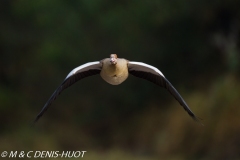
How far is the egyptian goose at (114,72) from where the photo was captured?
4805mm

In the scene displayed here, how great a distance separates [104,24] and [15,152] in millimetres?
2030

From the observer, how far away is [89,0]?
9117 millimetres

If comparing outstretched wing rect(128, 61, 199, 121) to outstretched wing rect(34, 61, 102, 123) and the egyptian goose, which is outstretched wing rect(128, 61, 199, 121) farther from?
outstretched wing rect(34, 61, 102, 123)

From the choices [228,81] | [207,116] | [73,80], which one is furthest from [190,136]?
[73,80]

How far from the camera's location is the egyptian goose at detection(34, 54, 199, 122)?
4805 mm

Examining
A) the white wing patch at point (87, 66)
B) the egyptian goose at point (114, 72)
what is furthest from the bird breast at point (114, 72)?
the white wing patch at point (87, 66)

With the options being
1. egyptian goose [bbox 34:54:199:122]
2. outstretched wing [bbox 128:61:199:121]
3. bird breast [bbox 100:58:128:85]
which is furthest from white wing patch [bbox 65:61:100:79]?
outstretched wing [bbox 128:61:199:121]

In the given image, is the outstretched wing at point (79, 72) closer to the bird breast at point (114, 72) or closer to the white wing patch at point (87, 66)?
the white wing patch at point (87, 66)

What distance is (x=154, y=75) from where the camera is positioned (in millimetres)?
5215

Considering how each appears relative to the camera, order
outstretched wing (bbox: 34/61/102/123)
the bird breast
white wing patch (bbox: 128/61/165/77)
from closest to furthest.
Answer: the bird breast → outstretched wing (bbox: 34/61/102/123) → white wing patch (bbox: 128/61/165/77)

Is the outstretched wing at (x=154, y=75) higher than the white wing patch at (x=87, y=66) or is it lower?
lower

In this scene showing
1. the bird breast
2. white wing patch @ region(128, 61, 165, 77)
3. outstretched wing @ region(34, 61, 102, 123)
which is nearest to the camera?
the bird breast

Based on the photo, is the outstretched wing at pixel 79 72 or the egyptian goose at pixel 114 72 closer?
the egyptian goose at pixel 114 72

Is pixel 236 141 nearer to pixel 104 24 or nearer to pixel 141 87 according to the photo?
pixel 141 87
